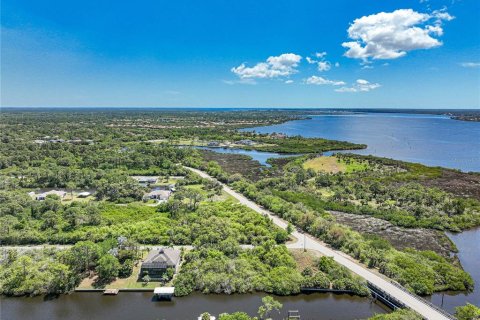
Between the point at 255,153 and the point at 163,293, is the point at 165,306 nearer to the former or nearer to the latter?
the point at 163,293


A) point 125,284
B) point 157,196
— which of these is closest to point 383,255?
point 125,284

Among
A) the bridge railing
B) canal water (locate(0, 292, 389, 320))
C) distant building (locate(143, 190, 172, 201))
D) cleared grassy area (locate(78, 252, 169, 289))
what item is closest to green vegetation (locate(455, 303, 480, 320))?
the bridge railing

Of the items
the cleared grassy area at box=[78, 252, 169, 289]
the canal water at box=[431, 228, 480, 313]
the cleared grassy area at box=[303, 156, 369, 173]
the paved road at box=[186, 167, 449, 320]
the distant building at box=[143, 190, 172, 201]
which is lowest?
the canal water at box=[431, 228, 480, 313]

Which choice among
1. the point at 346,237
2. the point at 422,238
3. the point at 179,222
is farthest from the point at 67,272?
the point at 422,238

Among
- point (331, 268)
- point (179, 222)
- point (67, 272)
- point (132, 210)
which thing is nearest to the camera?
point (67, 272)

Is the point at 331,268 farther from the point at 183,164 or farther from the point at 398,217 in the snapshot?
the point at 183,164

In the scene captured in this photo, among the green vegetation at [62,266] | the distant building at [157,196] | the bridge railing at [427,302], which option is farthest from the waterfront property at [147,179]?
the bridge railing at [427,302]

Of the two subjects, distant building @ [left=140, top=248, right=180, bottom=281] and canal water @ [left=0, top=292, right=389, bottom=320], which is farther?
distant building @ [left=140, top=248, right=180, bottom=281]

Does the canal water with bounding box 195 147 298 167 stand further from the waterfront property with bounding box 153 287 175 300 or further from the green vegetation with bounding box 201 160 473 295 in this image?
the waterfront property with bounding box 153 287 175 300
